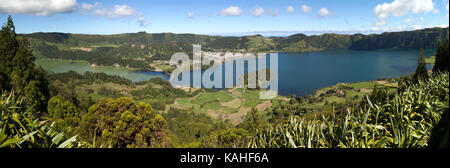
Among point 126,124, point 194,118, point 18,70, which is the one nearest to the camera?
point 126,124

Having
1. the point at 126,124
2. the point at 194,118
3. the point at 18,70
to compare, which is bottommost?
the point at 194,118

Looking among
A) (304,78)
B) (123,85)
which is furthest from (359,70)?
(123,85)

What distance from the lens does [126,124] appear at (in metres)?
14.1

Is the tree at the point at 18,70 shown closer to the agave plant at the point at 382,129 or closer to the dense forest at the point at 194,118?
the dense forest at the point at 194,118

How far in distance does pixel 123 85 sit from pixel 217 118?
199 ft

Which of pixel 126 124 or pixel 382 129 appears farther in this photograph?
pixel 126 124

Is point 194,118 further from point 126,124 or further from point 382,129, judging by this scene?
point 382,129

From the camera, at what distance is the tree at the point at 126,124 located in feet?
45.1

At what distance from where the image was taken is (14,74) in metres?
23.2

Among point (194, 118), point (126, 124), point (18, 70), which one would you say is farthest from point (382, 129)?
point (194, 118)

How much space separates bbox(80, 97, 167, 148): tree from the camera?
1375 cm

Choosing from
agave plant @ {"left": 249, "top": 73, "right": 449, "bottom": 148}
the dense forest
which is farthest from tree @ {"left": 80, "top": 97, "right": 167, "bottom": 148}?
agave plant @ {"left": 249, "top": 73, "right": 449, "bottom": 148}

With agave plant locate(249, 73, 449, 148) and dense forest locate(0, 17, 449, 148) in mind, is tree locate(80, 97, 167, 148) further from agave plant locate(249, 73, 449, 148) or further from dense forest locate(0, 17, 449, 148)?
agave plant locate(249, 73, 449, 148)

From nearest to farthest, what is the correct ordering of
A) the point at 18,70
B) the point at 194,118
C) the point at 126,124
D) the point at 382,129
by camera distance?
the point at 382,129, the point at 126,124, the point at 18,70, the point at 194,118
